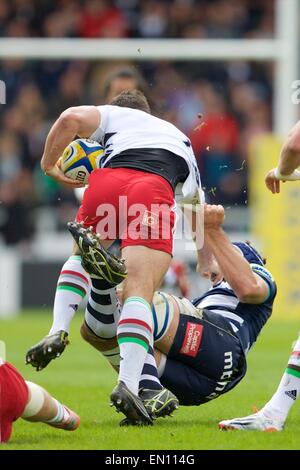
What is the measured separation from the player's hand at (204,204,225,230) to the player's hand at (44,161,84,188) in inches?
35.7

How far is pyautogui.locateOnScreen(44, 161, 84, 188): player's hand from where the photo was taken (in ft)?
20.2

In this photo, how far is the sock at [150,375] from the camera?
552 centimetres

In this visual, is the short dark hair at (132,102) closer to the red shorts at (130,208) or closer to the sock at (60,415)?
the red shorts at (130,208)

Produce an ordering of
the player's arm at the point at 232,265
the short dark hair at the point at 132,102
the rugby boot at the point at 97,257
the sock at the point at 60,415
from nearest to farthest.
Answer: the sock at the point at 60,415 < the rugby boot at the point at 97,257 < the player's arm at the point at 232,265 < the short dark hair at the point at 132,102

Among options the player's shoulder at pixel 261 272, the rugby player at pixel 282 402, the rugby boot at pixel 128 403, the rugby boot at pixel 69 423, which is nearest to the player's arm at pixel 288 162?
the rugby player at pixel 282 402

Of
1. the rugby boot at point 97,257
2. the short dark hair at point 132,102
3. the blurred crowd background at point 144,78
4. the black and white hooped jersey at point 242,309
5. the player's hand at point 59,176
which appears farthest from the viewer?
the blurred crowd background at point 144,78

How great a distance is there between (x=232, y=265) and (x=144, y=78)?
10.2 metres

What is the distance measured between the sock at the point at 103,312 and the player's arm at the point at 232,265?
0.58 metres

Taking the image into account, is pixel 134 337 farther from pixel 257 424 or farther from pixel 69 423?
pixel 257 424

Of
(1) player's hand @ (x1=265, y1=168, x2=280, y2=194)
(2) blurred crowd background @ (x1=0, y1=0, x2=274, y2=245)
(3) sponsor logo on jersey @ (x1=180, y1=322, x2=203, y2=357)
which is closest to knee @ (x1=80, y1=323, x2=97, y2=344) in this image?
(3) sponsor logo on jersey @ (x1=180, y1=322, x2=203, y2=357)

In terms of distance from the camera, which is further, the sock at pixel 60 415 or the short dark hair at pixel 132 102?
the short dark hair at pixel 132 102

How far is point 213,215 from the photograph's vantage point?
5.77 metres

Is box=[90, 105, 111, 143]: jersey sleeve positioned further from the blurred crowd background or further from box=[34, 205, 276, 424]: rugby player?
the blurred crowd background

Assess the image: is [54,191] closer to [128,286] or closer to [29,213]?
[29,213]
